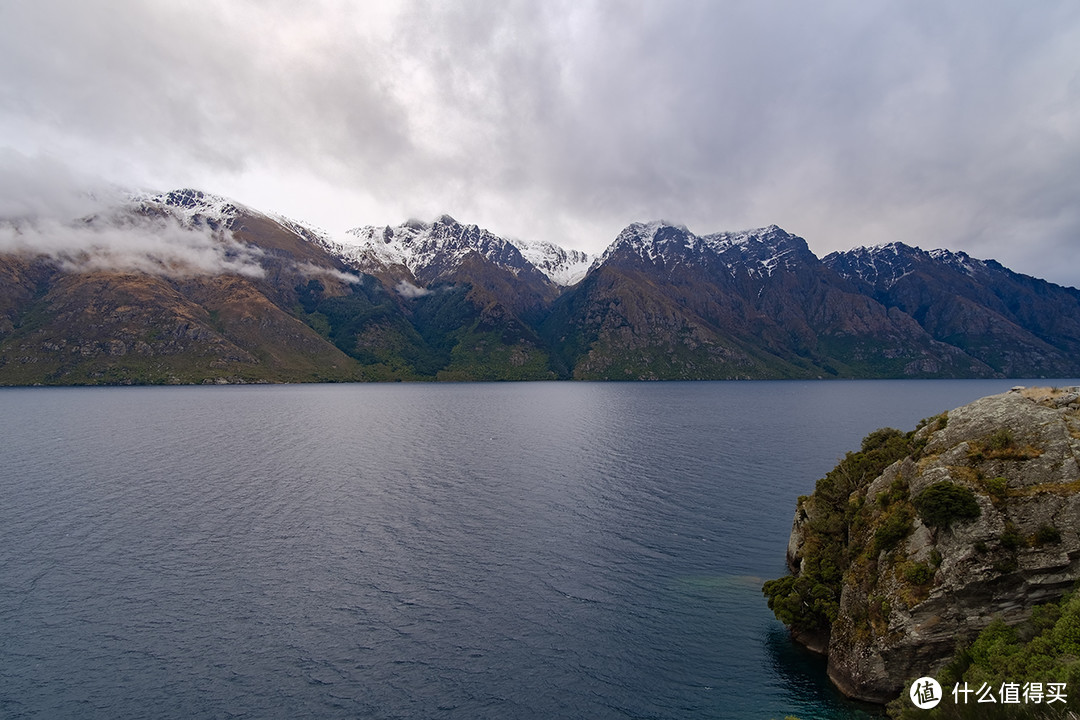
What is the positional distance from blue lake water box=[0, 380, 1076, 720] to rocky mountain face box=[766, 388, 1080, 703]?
4.24 m

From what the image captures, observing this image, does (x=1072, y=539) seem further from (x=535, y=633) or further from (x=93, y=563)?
(x=93, y=563)

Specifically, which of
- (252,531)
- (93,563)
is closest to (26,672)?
(93,563)

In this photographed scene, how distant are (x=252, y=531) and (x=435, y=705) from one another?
48130 mm

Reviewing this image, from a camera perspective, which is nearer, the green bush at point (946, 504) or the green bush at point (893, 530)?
the green bush at point (946, 504)

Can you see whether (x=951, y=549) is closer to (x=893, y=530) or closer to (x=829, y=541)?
(x=893, y=530)

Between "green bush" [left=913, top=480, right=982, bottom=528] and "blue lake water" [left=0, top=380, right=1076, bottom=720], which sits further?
"blue lake water" [left=0, top=380, right=1076, bottom=720]

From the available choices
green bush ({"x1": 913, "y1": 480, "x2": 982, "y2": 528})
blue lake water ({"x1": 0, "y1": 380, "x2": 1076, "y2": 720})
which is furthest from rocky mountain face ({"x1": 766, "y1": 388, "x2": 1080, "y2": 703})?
blue lake water ({"x1": 0, "y1": 380, "x2": 1076, "y2": 720})

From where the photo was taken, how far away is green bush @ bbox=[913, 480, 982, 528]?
37875mm

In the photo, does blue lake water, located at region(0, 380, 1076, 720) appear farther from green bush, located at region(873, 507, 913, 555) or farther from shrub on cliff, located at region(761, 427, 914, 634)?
green bush, located at region(873, 507, 913, 555)

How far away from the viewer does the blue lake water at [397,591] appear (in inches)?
1606

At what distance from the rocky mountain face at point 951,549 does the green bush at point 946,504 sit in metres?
0.08

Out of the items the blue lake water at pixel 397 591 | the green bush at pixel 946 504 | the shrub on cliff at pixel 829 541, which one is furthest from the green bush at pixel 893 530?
the blue lake water at pixel 397 591

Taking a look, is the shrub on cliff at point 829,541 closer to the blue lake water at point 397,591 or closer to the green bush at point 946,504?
the green bush at point 946,504

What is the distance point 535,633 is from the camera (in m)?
49.3
